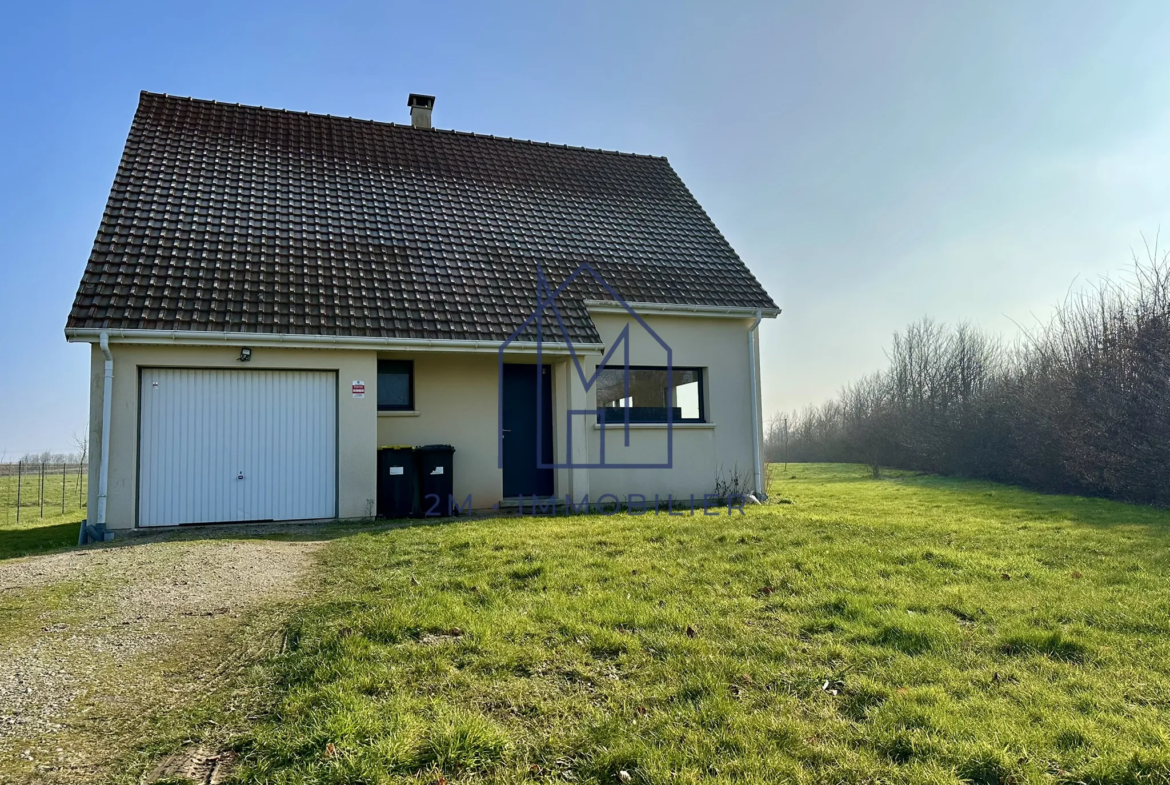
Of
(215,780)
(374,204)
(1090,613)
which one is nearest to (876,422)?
(374,204)

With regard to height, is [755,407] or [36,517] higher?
[755,407]

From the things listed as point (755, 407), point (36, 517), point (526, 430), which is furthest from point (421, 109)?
point (36, 517)

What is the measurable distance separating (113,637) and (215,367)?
594 centimetres

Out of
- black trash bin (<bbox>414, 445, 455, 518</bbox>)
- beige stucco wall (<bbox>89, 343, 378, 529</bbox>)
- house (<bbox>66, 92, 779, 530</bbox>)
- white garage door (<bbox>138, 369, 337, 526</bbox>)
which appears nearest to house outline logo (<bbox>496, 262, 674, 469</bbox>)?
house (<bbox>66, 92, 779, 530</bbox>)

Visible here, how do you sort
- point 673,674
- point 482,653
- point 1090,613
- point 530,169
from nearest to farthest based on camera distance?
point 673,674 → point 482,653 → point 1090,613 → point 530,169

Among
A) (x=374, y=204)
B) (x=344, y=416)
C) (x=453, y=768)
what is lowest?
(x=453, y=768)

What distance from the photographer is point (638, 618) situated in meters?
4.97

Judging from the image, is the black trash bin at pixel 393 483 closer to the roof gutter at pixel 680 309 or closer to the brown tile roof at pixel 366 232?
the brown tile roof at pixel 366 232

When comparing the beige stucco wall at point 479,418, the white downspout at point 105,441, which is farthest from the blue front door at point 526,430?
the white downspout at point 105,441

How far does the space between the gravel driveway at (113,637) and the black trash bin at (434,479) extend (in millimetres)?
3213

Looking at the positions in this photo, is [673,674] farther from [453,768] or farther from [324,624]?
[324,624]

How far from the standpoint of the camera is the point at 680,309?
41.0 feet

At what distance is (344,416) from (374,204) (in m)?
4.56

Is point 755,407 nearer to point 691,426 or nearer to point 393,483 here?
point 691,426
